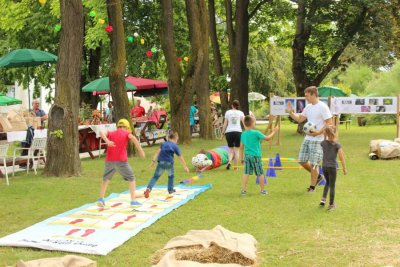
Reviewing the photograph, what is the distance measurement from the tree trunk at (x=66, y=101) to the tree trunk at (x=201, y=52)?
8.45m

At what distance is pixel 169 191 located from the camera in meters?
10.6

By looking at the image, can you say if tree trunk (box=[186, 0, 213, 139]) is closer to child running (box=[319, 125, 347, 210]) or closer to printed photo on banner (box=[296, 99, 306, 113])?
printed photo on banner (box=[296, 99, 306, 113])

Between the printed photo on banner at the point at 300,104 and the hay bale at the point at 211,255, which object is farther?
the printed photo on banner at the point at 300,104

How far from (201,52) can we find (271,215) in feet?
44.4

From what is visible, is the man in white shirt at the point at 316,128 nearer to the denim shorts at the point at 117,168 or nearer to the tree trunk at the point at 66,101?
the denim shorts at the point at 117,168

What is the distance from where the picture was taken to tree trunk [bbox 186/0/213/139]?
2128cm

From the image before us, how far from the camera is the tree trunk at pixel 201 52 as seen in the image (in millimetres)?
21281

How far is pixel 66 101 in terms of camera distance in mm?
12828

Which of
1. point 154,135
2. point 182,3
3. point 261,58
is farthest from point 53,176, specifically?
point 261,58

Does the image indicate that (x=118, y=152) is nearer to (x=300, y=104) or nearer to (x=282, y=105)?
(x=300, y=104)

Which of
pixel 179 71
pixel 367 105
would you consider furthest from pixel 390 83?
pixel 179 71

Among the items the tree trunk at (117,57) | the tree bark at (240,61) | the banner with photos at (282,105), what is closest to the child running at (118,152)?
the tree trunk at (117,57)

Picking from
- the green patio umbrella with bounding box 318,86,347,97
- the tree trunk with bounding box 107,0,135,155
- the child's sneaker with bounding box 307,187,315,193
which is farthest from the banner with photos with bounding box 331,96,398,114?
the green patio umbrella with bounding box 318,86,347,97

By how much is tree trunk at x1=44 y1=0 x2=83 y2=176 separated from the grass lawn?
474mm
